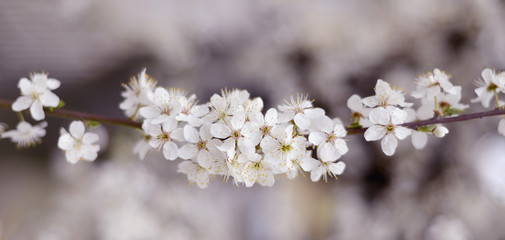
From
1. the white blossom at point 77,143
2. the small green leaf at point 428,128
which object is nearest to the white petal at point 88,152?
the white blossom at point 77,143

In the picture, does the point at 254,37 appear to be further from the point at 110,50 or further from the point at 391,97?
the point at 391,97

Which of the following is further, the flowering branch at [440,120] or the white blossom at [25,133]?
the white blossom at [25,133]

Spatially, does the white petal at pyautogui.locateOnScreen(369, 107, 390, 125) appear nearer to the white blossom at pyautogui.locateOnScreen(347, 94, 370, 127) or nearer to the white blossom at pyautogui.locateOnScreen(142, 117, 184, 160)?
the white blossom at pyautogui.locateOnScreen(347, 94, 370, 127)

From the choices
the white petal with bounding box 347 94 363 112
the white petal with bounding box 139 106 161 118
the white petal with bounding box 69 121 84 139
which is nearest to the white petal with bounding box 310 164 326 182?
the white petal with bounding box 347 94 363 112

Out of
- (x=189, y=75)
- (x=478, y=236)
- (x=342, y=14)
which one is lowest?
(x=478, y=236)

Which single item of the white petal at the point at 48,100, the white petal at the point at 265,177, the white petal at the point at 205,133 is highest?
the white petal at the point at 48,100

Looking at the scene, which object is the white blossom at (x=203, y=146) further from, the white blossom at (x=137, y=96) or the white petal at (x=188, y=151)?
the white blossom at (x=137, y=96)

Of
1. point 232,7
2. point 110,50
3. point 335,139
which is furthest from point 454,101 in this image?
point 110,50

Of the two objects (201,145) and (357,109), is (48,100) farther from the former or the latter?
(357,109)
